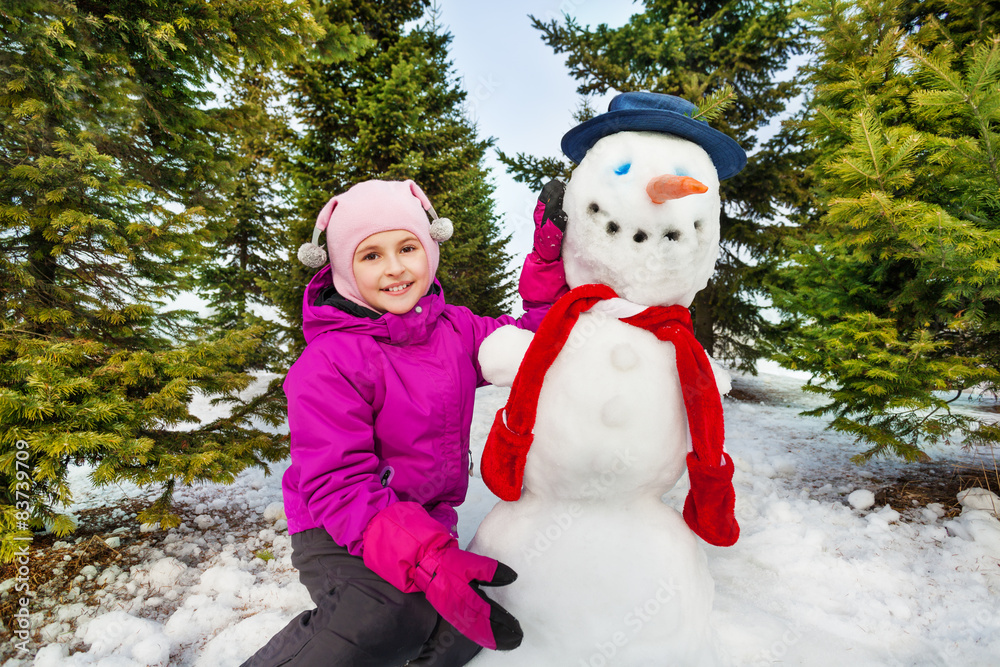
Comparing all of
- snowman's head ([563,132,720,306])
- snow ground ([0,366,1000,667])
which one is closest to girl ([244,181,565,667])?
snowman's head ([563,132,720,306])

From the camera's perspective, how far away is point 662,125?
1693mm

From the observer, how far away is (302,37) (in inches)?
133

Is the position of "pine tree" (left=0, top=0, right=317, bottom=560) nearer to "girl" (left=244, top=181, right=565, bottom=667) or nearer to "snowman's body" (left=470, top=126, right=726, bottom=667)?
"girl" (left=244, top=181, right=565, bottom=667)

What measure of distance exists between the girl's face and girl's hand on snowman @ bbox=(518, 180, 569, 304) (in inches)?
17.8

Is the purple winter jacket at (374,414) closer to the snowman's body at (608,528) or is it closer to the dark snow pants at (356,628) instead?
the dark snow pants at (356,628)

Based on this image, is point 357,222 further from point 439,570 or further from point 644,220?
point 439,570

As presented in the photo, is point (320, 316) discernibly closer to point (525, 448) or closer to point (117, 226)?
point (525, 448)

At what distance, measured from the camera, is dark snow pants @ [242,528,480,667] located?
147 cm

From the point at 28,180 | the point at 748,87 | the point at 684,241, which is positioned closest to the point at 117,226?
the point at 28,180

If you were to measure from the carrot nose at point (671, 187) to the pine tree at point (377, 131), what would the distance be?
4.05 m

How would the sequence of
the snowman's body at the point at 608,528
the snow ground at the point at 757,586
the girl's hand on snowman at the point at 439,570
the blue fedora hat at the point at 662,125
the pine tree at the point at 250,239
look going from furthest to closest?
the pine tree at the point at 250,239 → the snow ground at the point at 757,586 → the blue fedora hat at the point at 662,125 → the snowman's body at the point at 608,528 → the girl's hand on snowman at the point at 439,570

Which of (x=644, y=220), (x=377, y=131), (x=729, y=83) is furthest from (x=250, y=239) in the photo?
(x=644, y=220)
